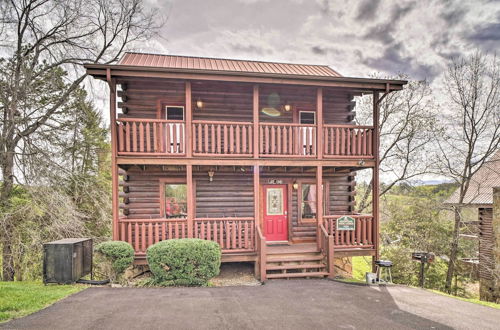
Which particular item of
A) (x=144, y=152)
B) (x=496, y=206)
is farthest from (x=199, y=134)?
(x=496, y=206)

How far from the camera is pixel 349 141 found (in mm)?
8711

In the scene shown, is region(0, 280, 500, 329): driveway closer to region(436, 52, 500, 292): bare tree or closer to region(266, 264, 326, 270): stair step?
region(266, 264, 326, 270): stair step

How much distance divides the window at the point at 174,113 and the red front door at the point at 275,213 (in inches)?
177

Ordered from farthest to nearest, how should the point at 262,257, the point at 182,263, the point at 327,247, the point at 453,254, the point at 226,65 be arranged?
→ the point at 453,254 < the point at 226,65 < the point at 327,247 < the point at 262,257 < the point at 182,263

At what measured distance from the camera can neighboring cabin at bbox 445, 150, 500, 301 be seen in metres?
11.5

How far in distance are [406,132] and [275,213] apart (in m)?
10.8

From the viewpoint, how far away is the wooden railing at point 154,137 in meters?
7.62

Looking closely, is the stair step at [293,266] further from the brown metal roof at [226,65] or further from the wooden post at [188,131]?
the brown metal roof at [226,65]

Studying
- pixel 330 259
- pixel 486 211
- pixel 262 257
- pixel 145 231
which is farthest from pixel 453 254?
pixel 145 231

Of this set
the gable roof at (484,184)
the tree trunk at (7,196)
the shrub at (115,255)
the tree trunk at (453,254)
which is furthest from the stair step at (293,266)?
the gable roof at (484,184)

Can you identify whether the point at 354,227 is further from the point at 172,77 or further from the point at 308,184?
the point at 172,77

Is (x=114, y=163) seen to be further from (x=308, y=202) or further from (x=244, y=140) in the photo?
(x=308, y=202)

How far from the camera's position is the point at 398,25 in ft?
50.7

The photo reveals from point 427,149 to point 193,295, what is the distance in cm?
1532
